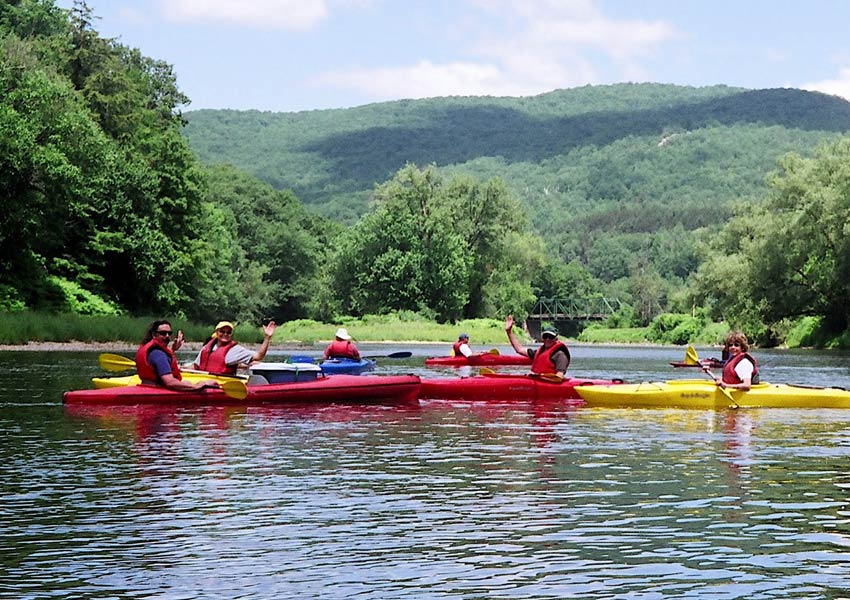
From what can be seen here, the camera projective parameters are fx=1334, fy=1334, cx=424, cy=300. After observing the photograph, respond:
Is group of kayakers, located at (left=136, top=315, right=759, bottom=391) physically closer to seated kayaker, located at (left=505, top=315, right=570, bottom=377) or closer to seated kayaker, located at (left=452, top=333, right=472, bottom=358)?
seated kayaker, located at (left=505, top=315, right=570, bottom=377)

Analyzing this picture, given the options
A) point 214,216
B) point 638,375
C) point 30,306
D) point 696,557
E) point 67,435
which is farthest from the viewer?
point 214,216

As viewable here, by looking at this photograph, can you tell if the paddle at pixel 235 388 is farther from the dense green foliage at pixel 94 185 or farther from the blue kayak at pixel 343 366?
the dense green foliage at pixel 94 185

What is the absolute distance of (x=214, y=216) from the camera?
246 ft

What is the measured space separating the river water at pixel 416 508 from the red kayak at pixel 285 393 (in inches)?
32.8

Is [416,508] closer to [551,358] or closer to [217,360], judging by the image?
[217,360]

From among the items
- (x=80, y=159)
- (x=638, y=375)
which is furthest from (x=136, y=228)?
(x=638, y=375)

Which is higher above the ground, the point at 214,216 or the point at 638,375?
the point at 214,216

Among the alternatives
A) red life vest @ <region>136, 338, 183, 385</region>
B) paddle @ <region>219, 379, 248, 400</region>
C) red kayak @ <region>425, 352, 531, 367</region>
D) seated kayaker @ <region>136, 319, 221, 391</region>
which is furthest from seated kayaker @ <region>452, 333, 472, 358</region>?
red life vest @ <region>136, 338, 183, 385</region>

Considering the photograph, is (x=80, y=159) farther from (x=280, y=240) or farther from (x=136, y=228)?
(x=280, y=240)

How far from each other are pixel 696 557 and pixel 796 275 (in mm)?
57480

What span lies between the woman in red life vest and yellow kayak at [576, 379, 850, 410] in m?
0.14

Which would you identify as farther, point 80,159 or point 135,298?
point 135,298

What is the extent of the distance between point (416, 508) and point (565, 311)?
13973cm

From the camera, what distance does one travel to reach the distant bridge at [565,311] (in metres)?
143
